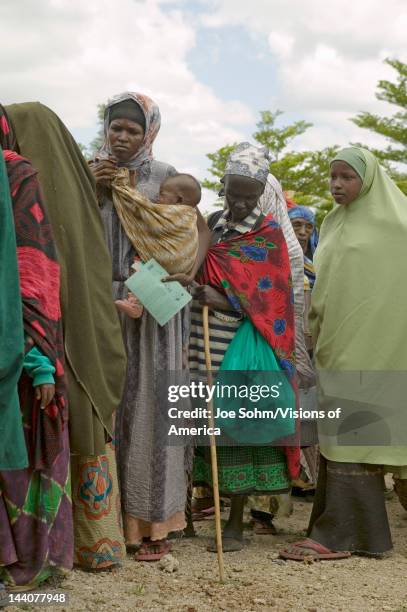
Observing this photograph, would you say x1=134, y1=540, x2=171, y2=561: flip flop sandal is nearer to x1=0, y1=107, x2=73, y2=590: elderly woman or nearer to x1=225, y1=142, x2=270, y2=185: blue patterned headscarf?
x1=0, y1=107, x2=73, y2=590: elderly woman

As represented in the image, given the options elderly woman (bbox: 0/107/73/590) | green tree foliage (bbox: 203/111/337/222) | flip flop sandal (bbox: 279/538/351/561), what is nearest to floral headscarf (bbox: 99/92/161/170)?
elderly woman (bbox: 0/107/73/590)

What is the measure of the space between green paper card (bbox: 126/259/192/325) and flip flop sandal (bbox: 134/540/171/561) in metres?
1.20

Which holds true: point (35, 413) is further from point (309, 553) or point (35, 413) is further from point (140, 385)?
point (309, 553)

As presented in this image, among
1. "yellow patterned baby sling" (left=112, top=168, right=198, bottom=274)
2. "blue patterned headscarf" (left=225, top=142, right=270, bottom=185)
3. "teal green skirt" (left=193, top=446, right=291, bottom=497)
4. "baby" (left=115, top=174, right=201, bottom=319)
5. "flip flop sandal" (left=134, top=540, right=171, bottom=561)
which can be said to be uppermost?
"blue patterned headscarf" (left=225, top=142, right=270, bottom=185)

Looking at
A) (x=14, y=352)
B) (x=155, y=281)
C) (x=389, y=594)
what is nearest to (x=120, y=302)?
(x=155, y=281)

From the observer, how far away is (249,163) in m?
4.85

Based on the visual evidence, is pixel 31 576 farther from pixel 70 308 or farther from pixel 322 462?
pixel 322 462

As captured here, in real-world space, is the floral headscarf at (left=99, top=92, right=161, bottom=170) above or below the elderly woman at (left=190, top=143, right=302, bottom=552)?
above

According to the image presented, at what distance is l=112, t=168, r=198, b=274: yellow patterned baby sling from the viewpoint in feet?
14.5

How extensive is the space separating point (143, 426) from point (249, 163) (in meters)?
1.66

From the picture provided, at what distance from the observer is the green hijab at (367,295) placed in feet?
15.7

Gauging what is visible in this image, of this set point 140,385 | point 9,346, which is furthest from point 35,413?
point 140,385

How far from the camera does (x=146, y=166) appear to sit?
185 inches

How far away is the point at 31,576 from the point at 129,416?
48.6 inches
